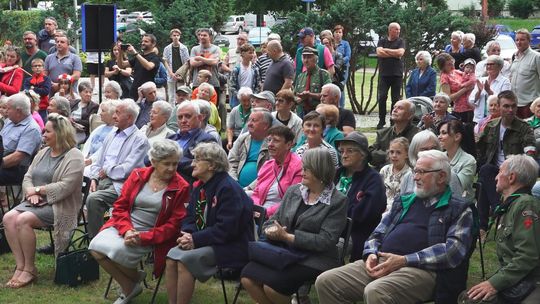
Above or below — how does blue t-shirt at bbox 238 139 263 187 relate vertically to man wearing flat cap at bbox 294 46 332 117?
below

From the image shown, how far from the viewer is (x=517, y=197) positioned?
219 inches

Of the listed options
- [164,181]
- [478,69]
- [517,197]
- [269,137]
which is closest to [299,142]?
[269,137]

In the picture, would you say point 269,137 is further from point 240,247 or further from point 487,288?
point 487,288

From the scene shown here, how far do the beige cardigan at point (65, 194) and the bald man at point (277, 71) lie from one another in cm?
467

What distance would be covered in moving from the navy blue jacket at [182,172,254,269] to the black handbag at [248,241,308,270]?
313 millimetres

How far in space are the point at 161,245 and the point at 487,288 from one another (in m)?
2.58

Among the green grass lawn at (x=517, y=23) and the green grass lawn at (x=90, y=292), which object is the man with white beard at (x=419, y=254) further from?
the green grass lawn at (x=517, y=23)

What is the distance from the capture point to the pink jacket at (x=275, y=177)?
23.9 feet

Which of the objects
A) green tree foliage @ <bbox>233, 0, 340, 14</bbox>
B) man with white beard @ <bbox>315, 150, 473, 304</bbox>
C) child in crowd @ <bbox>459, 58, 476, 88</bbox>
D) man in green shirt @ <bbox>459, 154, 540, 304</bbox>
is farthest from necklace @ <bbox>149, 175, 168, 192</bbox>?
green tree foliage @ <bbox>233, 0, 340, 14</bbox>

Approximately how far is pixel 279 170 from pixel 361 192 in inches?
39.3

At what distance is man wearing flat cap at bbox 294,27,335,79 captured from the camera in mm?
12547

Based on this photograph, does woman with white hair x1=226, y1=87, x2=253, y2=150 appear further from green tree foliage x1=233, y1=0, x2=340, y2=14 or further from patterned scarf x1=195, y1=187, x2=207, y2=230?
green tree foliage x1=233, y1=0, x2=340, y2=14

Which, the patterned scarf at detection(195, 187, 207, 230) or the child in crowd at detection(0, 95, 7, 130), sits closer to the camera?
the patterned scarf at detection(195, 187, 207, 230)

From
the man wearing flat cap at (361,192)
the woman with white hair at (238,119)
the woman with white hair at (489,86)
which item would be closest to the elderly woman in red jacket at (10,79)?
the woman with white hair at (238,119)
